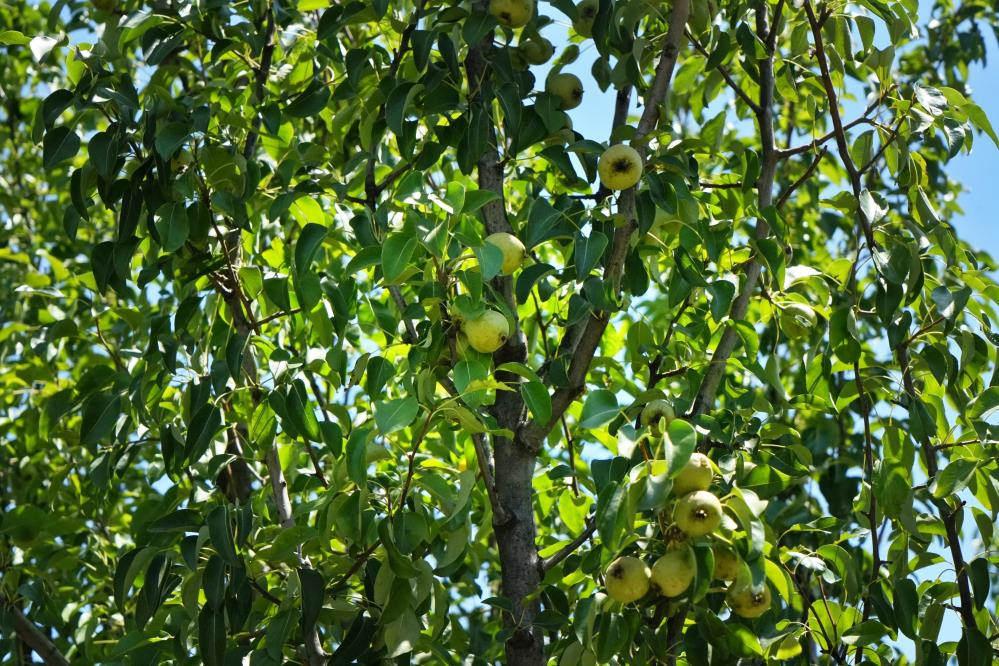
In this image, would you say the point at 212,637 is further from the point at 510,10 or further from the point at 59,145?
the point at 510,10

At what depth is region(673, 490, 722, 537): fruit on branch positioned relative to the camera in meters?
1.73

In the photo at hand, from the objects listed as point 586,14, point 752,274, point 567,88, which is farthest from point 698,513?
point 586,14

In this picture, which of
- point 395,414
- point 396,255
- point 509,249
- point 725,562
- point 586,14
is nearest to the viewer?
point 395,414

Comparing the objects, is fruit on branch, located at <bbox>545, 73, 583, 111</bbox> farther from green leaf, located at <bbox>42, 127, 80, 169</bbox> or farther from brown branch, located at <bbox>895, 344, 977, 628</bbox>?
green leaf, located at <bbox>42, 127, 80, 169</bbox>

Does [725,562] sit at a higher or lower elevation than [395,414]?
lower

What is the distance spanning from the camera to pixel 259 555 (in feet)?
6.89

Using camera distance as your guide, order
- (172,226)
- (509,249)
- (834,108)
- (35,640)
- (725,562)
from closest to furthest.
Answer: (725,562) → (509,249) → (172,226) → (834,108) → (35,640)

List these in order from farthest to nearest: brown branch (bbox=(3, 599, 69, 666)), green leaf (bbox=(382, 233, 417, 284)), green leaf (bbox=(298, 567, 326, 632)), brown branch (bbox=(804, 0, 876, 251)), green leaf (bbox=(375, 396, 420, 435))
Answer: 1. brown branch (bbox=(3, 599, 69, 666))
2. brown branch (bbox=(804, 0, 876, 251))
3. green leaf (bbox=(298, 567, 326, 632))
4. green leaf (bbox=(382, 233, 417, 284))
5. green leaf (bbox=(375, 396, 420, 435))

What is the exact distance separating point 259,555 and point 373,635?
0.27 m

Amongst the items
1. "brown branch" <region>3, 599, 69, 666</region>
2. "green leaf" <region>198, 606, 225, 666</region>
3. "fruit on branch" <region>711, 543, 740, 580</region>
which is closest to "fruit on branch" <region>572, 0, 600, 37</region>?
"fruit on branch" <region>711, 543, 740, 580</region>

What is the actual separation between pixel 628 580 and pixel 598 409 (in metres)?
0.29

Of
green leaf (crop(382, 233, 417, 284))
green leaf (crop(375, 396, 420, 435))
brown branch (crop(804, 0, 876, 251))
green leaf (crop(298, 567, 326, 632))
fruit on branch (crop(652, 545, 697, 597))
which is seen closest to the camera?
green leaf (crop(375, 396, 420, 435))

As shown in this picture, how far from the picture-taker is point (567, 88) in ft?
7.88

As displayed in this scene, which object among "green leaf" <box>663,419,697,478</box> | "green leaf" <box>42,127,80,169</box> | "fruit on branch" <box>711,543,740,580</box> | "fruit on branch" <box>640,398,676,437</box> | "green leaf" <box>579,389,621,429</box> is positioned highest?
"green leaf" <box>42,127,80,169</box>
